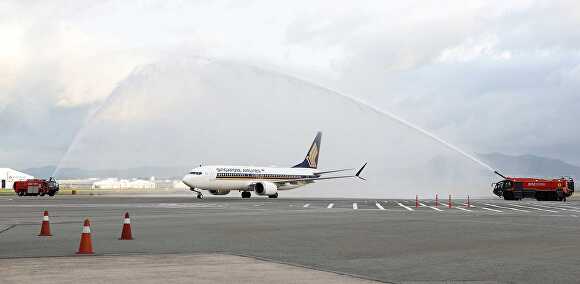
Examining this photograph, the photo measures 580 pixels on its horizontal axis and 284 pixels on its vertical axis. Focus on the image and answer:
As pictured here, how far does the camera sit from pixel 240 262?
1516 centimetres

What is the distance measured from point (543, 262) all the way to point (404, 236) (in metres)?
7.62

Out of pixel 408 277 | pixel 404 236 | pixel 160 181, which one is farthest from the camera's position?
pixel 160 181

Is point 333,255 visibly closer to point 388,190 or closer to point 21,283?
point 21,283

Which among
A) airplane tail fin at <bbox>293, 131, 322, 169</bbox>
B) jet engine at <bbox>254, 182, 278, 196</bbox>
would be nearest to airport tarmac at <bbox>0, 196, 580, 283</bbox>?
jet engine at <bbox>254, 182, 278, 196</bbox>

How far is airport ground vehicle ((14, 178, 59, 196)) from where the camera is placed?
282ft

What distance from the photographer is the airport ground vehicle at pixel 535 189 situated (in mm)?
71750

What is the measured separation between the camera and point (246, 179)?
77062mm

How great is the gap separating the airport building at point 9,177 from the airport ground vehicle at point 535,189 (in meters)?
115

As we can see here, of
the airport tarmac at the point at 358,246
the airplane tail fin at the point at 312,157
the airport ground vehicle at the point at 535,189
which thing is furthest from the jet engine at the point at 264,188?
the airport tarmac at the point at 358,246

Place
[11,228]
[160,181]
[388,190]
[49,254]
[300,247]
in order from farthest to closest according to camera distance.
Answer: [160,181] < [388,190] < [11,228] < [300,247] < [49,254]

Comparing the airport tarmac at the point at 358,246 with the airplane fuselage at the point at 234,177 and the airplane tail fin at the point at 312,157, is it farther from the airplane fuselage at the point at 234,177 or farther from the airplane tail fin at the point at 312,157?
the airplane tail fin at the point at 312,157

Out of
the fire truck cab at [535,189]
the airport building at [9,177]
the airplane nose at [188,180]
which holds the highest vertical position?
the airport building at [9,177]

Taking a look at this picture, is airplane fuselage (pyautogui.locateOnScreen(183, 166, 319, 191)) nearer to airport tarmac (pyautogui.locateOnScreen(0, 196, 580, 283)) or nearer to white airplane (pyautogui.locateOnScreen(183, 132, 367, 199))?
white airplane (pyautogui.locateOnScreen(183, 132, 367, 199))

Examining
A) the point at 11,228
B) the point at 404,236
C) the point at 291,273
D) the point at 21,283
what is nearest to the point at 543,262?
the point at 291,273
